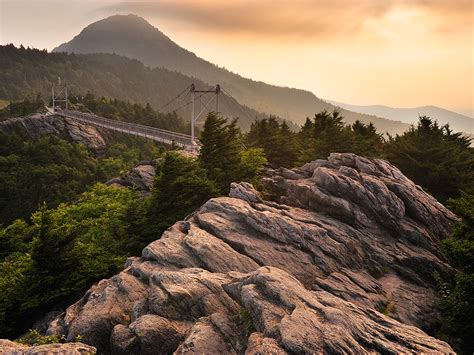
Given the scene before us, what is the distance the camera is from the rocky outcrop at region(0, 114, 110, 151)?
98750 millimetres

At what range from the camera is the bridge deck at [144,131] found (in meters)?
58.7

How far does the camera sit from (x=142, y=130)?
250 ft

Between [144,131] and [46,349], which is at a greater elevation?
[144,131]

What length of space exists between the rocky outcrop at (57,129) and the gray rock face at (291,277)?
279 feet

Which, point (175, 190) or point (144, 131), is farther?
point (144, 131)

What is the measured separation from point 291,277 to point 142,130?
67.7 meters

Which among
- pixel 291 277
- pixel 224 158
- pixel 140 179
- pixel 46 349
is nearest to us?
pixel 46 349

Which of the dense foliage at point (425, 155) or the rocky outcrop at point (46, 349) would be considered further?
the dense foliage at point (425, 155)

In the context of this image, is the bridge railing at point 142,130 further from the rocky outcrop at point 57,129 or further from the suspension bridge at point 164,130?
the rocky outcrop at point 57,129

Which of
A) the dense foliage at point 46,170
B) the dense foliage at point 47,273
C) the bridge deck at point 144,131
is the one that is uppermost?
the bridge deck at point 144,131

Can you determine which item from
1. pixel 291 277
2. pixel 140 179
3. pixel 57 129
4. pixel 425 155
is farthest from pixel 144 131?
pixel 291 277

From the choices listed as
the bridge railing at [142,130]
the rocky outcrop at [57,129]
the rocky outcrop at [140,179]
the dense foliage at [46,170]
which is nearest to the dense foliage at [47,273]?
the rocky outcrop at [140,179]

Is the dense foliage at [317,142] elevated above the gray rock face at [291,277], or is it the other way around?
the dense foliage at [317,142]

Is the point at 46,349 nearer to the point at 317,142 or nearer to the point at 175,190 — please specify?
the point at 175,190
